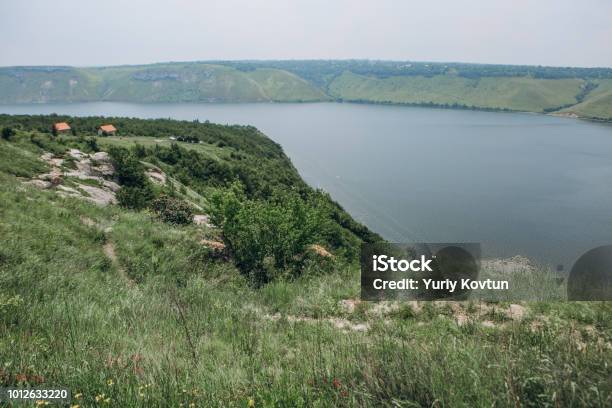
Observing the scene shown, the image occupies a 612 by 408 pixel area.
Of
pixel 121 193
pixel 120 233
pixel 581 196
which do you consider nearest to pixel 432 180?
pixel 581 196

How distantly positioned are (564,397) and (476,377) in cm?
64

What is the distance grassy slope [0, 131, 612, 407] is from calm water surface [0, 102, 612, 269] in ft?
124

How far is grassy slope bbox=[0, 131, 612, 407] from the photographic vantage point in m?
3.45

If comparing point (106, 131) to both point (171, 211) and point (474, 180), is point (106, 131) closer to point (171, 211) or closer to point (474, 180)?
point (171, 211)

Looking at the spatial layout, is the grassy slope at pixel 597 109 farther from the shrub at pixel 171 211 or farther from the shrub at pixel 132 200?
the shrub at pixel 132 200

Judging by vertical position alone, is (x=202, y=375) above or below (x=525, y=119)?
below

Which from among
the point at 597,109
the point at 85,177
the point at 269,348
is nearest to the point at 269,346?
the point at 269,348

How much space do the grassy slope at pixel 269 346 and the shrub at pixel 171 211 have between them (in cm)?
922

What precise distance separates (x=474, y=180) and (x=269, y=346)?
8656 centimetres

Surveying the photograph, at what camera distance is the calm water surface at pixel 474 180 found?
5459 centimetres

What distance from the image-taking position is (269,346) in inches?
207

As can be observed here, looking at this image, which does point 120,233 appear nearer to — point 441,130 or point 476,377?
point 476,377

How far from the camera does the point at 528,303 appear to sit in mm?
7723

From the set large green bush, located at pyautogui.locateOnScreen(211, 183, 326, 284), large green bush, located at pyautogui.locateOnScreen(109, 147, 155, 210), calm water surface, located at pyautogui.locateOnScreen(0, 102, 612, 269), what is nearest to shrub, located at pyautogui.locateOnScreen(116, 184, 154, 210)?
large green bush, located at pyautogui.locateOnScreen(109, 147, 155, 210)
